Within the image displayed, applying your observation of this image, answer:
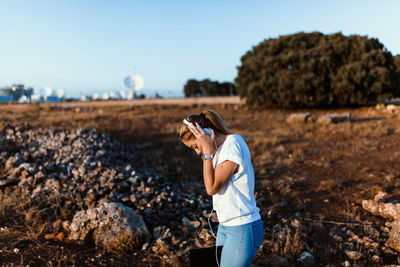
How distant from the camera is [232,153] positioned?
1.95 meters

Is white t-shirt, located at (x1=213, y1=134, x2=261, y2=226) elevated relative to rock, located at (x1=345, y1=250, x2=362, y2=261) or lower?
elevated

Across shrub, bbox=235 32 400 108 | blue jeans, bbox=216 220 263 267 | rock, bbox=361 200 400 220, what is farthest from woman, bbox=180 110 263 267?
shrub, bbox=235 32 400 108

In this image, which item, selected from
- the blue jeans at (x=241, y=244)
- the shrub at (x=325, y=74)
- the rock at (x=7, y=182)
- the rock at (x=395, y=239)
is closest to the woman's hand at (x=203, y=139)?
the blue jeans at (x=241, y=244)

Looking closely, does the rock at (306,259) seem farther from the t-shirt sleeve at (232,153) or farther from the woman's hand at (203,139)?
the woman's hand at (203,139)

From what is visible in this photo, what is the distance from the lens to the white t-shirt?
199 cm

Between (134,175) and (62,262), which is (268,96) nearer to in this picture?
(134,175)

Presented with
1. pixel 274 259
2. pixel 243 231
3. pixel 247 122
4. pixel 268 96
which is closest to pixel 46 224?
pixel 274 259

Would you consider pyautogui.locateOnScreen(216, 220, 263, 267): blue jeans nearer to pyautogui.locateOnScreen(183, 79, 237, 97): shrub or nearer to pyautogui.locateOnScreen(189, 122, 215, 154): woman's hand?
pyautogui.locateOnScreen(189, 122, 215, 154): woman's hand

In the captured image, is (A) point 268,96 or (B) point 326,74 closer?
(B) point 326,74

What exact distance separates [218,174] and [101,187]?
437 centimetres

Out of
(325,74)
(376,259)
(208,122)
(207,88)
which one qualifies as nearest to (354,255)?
(376,259)

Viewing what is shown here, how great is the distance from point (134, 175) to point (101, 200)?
3.99 feet

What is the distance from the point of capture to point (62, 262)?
3754 mm

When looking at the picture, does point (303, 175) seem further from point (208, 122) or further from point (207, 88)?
point (207, 88)
